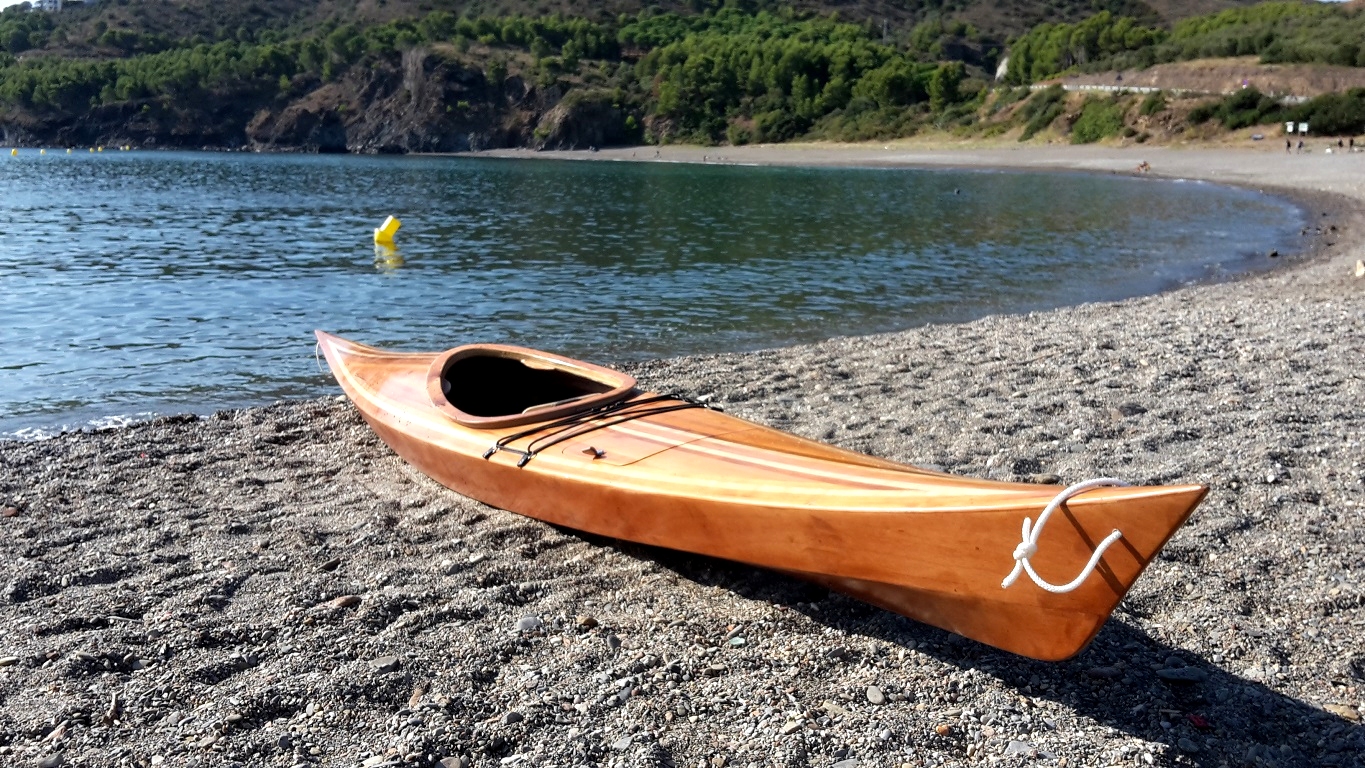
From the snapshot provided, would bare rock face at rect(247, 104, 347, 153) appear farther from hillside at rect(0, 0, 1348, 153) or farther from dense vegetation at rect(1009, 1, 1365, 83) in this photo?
dense vegetation at rect(1009, 1, 1365, 83)

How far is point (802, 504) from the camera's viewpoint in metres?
3.88

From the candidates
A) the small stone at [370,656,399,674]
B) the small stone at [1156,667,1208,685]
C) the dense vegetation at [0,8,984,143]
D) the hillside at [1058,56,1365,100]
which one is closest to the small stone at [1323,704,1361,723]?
the small stone at [1156,667,1208,685]

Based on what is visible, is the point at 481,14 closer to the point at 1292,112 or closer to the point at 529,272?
the point at 1292,112

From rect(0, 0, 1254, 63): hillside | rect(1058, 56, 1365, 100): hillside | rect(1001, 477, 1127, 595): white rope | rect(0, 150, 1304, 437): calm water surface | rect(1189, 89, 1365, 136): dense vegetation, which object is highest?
rect(0, 0, 1254, 63): hillside

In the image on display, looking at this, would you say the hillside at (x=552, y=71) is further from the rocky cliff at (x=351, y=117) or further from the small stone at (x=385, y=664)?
the small stone at (x=385, y=664)

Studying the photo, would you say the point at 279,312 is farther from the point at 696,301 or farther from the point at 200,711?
the point at 200,711

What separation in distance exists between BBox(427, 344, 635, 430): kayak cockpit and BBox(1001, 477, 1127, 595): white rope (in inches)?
133

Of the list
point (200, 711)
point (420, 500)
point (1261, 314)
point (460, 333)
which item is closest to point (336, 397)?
point (420, 500)

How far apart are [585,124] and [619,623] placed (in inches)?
4163

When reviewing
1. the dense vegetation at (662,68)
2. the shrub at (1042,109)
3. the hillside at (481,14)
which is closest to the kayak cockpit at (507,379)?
the shrub at (1042,109)

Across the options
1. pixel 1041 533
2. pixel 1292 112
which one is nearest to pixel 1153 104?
pixel 1292 112

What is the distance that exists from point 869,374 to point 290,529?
214 inches

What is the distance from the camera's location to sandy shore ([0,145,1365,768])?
3.46m

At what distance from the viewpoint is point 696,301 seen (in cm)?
1552
